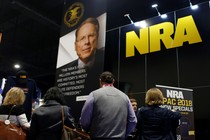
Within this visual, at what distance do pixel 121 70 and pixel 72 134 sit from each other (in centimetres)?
427

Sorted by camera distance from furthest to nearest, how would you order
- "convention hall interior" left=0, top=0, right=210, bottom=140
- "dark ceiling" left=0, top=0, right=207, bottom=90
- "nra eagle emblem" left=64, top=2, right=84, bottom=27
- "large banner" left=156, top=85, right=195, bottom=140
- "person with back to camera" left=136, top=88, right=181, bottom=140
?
"dark ceiling" left=0, top=0, right=207, bottom=90
"nra eagle emblem" left=64, top=2, right=84, bottom=27
"convention hall interior" left=0, top=0, right=210, bottom=140
"large banner" left=156, top=85, right=195, bottom=140
"person with back to camera" left=136, top=88, right=181, bottom=140

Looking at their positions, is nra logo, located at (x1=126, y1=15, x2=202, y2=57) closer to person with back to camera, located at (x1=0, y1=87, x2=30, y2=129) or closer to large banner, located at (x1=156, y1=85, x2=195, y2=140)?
large banner, located at (x1=156, y1=85, x2=195, y2=140)

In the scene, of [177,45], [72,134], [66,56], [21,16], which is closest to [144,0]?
[177,45]

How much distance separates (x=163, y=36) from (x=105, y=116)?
390cm

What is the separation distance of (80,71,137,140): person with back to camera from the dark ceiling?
4.01m

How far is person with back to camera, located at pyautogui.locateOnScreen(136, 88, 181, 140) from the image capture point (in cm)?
275

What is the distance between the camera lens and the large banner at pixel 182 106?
153 inches

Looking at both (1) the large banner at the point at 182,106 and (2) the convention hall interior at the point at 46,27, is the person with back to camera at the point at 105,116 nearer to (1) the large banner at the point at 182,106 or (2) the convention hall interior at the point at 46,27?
(1) the large banner at the point at 182,106

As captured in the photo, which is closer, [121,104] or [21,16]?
[121,104]

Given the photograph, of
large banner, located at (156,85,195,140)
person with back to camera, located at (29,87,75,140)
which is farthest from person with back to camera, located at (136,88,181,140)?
large banner, located at (156,85,195,140)

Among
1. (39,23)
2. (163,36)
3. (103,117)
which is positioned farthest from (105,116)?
(39,23)

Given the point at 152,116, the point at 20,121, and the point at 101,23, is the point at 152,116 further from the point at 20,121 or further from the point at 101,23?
the point at 101,23

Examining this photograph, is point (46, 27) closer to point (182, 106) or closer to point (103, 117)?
point (182, 106)

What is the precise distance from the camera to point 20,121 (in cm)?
279
